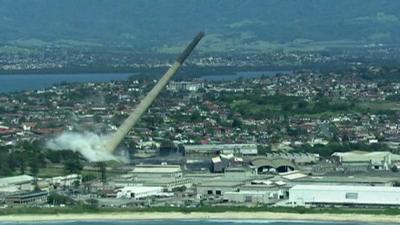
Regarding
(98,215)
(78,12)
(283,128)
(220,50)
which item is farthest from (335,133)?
(78,12)

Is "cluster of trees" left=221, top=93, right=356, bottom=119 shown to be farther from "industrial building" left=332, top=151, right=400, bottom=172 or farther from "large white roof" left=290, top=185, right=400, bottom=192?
"large white roof" left=290, top=185, right=400, bottom=192

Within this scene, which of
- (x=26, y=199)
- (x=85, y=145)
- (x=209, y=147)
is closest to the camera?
(x=26, y=199)

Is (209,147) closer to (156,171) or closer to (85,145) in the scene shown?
(85,145)

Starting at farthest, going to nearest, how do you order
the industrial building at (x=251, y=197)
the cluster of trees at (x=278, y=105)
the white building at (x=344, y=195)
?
the cluster of trees at (x=278, y=105)
the industrial building at (x=251, y=197)
the white building at (x=344, y=195)

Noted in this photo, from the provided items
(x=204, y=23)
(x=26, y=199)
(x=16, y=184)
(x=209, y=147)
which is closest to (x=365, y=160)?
(x=209, y=147)

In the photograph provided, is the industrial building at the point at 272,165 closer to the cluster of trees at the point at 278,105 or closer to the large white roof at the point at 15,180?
the large white roof at the point at 15,180

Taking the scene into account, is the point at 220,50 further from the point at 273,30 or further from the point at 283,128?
the point at 283,128

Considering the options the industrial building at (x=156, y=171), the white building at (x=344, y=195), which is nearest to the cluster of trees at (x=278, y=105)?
the industrial building at (x=156, y=171)
